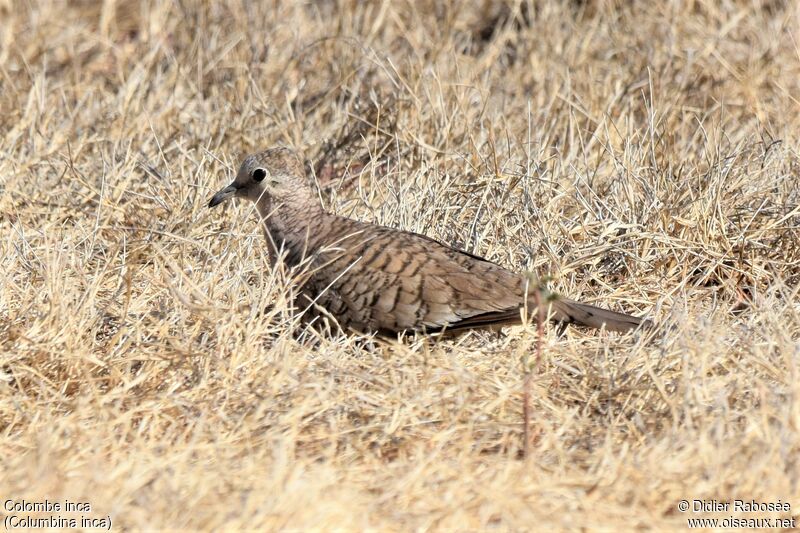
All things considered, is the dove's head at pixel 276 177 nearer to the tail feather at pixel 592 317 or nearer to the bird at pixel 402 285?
the bird at pixel 402 285

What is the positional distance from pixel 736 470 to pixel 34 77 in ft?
13.7

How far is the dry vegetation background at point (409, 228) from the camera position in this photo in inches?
113

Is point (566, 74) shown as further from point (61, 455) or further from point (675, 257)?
point (61, 455)

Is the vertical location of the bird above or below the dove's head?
below

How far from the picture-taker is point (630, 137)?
4.65m

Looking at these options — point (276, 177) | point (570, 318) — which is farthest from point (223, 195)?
point (570, 318)

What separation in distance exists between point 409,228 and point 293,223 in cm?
52

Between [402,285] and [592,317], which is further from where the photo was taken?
[402,285]

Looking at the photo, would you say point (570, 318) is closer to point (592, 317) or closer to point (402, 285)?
point (592, 317)

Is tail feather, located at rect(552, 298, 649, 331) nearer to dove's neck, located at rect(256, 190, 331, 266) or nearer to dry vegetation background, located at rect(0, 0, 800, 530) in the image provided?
dry vegetation background, located at rect(0, 0, 800, 530)

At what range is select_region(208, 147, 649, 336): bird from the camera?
3732 mm

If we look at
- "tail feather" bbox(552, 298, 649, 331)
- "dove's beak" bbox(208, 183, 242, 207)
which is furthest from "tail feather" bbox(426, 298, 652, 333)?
"dove's beak" bbox(208, 183, 242, 207)

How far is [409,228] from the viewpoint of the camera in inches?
179

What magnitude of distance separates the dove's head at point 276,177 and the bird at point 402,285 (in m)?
0.11
